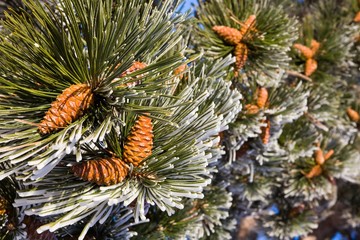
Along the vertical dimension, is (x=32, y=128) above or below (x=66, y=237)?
above

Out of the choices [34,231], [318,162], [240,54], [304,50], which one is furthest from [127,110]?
[318,162]

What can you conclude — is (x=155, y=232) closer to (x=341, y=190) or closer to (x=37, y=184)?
(x=37, y=184)

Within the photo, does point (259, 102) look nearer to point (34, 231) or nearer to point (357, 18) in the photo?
point (34, 231)

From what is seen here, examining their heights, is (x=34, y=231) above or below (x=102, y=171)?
below

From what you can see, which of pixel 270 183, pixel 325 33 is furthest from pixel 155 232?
pixel 325 33

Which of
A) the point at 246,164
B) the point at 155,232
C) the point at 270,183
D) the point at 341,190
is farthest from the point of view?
the point at 341,190

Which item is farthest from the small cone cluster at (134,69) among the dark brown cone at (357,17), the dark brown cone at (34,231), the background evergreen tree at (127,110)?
the dark brown cone at (357,17)

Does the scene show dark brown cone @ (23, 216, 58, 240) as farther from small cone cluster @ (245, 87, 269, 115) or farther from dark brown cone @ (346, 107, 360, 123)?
dark brown cone @ (346, 107, 360, 123)
